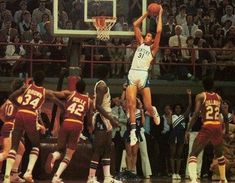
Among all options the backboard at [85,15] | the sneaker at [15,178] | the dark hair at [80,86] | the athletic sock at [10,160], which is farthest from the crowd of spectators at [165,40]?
the athletic sock at [10,160]

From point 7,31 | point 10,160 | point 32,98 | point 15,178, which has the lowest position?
point 15,178

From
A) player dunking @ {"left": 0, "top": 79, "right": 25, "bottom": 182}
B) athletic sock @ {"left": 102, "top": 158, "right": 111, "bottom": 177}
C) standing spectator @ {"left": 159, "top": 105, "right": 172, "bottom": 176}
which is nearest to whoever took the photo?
athletic sock @ {"left": 102, "top": 158, "right": 111, "bottom": 177}

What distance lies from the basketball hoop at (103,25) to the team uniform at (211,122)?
3.15m

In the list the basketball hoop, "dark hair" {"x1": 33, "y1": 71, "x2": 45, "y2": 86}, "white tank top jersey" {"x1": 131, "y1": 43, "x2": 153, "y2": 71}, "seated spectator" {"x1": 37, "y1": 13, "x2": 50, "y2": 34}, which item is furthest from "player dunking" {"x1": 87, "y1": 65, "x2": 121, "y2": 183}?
"seated spectator" {"x1": 37, "y1": 13, "x2": 50, "y2": 34}

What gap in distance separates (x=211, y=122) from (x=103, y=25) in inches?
147

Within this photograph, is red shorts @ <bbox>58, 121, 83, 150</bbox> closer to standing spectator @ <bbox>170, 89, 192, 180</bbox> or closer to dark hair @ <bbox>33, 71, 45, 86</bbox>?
dark hair @ <bbox>33, 71, 45, 86</bbox>

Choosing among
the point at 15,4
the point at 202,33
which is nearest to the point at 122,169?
the point at 202,33

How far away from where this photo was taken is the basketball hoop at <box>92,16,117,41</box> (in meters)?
15.5

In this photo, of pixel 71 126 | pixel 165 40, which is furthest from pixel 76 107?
pixel 165 40

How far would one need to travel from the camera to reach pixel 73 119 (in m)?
13.5

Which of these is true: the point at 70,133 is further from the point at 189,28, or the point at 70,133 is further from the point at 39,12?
the point at 189,28

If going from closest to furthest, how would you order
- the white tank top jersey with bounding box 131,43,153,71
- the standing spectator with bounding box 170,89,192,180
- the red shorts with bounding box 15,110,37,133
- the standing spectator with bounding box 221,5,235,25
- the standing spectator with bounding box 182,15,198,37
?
the red shorts with bounding box 15,110,37,133, the white tank top jersey with bounding box 131,43,153,71, the standing spectator with bounding box 170,89,192,180, the standing spectator with bounding box 182,15,198,37, the standing spectator with bounding box 221,5,235,25

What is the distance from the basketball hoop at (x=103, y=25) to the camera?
15500 millimetres

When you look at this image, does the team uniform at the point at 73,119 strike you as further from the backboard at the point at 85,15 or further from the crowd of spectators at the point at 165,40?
the crowd of spectators at the point at 165,40
